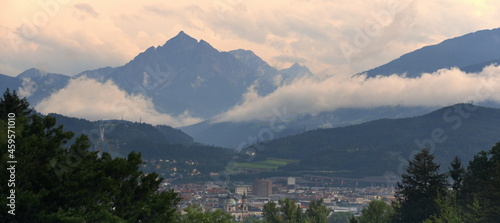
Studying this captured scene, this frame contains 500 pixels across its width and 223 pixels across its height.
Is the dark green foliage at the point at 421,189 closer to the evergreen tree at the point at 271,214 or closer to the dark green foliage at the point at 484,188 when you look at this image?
the dark green foliage at the point at 484,188

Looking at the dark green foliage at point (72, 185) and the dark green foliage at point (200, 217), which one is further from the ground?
the dark green foliage at point (72, 185)

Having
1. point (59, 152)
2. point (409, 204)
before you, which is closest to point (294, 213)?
point (409, 204)

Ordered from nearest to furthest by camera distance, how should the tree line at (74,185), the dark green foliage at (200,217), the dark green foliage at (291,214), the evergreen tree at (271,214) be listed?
the tree line at (74,185)
the dark green foliage at (200,217)
the evergreen tree at (271,214)
the dark green foliage at (291,214)

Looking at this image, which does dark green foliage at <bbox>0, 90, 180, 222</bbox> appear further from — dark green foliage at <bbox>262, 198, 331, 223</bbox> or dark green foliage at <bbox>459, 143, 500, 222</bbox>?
dark green foliage at <bbox>262, 198, 331, 223</bbox>

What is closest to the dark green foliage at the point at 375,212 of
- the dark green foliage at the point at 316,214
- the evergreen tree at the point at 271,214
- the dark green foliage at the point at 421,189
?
the dark green foliage at the point at 316,214

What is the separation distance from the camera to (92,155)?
44688 mm

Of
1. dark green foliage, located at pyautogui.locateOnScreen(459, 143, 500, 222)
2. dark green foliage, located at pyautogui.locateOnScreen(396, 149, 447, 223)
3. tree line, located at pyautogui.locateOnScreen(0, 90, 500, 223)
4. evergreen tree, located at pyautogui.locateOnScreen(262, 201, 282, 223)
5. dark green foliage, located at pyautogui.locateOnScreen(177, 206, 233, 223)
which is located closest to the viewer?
tree line, located at pyautogui.locateOnScreen(0, 90, 500, 223)

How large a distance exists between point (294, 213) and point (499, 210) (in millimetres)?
50847

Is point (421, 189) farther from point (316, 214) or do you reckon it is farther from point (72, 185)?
point (72, 185)

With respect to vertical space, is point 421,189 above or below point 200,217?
above

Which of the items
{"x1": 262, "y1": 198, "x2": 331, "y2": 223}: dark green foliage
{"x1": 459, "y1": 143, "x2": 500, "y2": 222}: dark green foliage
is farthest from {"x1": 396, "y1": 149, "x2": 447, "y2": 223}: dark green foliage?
{"x1": 262, "y1": 198, "x2": 331, "y2": 223}: dark green foliage

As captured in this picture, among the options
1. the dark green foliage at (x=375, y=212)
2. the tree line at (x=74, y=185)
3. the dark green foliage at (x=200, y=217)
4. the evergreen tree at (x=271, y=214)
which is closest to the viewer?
the tree line at (x=74, y=185)

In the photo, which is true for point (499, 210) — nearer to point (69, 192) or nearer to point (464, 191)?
point (464, 191)

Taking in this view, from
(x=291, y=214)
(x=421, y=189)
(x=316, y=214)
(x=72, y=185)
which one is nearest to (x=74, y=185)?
(x=72, y=185)
